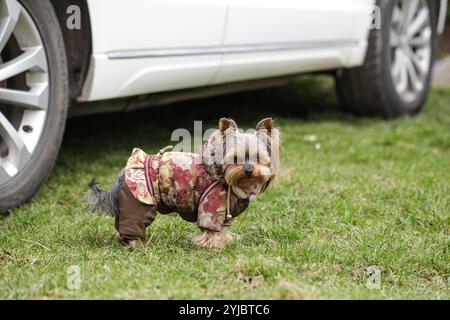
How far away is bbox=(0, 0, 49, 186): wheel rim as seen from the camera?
3.48 metres

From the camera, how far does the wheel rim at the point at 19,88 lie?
348 cm

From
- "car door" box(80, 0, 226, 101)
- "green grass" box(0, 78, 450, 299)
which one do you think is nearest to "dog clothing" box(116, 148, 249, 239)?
"green grass" box(0, 78, 450, 299)

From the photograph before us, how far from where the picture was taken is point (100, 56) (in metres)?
3.94

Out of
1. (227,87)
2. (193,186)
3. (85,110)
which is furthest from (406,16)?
(193,186)

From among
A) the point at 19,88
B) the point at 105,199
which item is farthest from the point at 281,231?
the point at 19,88

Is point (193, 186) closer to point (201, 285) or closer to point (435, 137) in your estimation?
point (201, 285)

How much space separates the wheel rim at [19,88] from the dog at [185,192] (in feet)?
1.70

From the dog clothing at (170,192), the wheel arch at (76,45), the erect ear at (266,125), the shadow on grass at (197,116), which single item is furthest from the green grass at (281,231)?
the wheel arch at (76,45)

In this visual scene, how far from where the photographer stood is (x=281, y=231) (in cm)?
342

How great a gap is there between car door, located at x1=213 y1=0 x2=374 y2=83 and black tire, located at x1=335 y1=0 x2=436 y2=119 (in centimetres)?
20

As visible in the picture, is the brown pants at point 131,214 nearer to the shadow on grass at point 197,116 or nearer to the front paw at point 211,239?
the front paw at point 211,239

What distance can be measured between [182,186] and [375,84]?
11.4ft

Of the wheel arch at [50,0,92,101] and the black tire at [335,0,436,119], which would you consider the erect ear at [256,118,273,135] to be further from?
the black tire at [335,0,436,119]

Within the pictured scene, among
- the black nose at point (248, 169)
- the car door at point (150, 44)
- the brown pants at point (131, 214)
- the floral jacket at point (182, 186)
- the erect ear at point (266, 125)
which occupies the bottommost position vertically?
the brown pants at point (131, 214)
